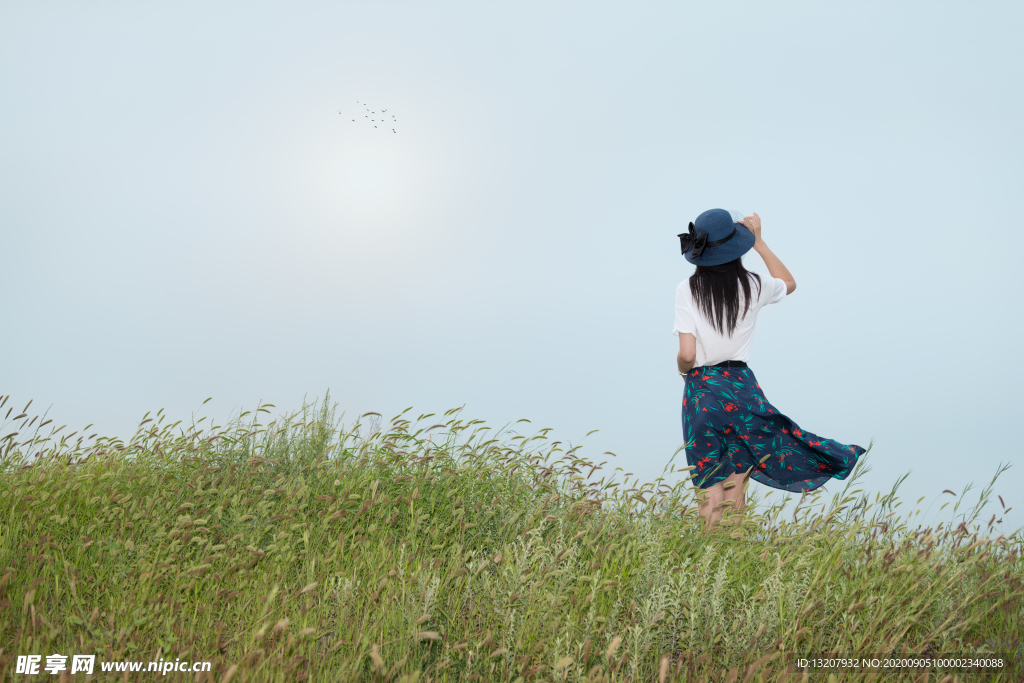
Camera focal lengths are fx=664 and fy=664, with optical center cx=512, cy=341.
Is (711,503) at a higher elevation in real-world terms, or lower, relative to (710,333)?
lower

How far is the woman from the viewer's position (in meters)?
4.72

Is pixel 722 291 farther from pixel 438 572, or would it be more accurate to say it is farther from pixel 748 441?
pixel 438 572

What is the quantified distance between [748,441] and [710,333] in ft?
2.67

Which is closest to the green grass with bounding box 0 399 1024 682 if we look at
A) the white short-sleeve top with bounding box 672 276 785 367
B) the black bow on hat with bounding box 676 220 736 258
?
the white short-sleeve top with bounding box 672 276 785 367

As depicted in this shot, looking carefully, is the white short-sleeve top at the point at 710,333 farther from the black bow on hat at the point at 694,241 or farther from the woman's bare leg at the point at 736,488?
the woman's bare leg at the point at 736,488

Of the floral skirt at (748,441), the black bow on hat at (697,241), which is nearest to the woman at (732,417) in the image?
the floral skirt at (748,441)

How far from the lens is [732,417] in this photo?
185 inches

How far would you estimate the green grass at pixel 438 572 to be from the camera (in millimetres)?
2807

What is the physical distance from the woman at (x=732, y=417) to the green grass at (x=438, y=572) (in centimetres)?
41

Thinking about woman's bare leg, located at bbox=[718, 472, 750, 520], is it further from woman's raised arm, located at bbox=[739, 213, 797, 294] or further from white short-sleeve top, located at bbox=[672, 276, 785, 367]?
woman's raised arm, located at bbox=[739, 213, 797, 294]

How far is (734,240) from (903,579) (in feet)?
8.44

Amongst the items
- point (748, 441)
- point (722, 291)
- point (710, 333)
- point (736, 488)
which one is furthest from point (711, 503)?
point (722, 291)

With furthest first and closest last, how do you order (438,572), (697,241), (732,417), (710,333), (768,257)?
(768,257), (697,241), (710,333), (732,417), (438,572)

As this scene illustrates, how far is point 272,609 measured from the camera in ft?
10.0
